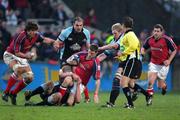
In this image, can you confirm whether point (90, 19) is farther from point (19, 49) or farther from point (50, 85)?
point (50, 85)

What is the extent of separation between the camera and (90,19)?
3177cm

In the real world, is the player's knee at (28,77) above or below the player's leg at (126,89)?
above

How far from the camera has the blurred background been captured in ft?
93.5

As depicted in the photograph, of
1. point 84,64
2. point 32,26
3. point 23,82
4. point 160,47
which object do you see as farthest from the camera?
point 160,47

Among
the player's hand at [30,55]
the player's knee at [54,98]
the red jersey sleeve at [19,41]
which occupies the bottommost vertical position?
the player's knee at [54,98]

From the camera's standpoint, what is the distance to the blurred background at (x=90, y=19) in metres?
28.5

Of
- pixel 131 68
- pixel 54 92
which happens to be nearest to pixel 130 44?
pixel 131 68


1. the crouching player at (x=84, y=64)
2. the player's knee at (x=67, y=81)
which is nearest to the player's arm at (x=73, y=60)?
the crouching player at (x=84, y=64)

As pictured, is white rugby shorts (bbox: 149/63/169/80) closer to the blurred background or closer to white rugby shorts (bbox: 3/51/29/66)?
white rugby shorts (bbox: 3/51/29/66)

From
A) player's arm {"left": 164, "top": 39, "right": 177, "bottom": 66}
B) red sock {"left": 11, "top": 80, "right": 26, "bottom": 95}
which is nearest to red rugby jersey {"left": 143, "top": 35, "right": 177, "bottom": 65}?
player's arm {"left": 164, "top": 39, "right": 177, "bottom": 66}

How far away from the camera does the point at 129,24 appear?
56.3ft

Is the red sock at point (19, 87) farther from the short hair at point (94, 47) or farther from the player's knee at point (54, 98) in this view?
the short hair at point (94, 47)

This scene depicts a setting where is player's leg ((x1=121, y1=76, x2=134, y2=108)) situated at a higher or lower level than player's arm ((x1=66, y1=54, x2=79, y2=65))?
lower

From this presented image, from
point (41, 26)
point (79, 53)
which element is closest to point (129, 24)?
point (79, 53)
